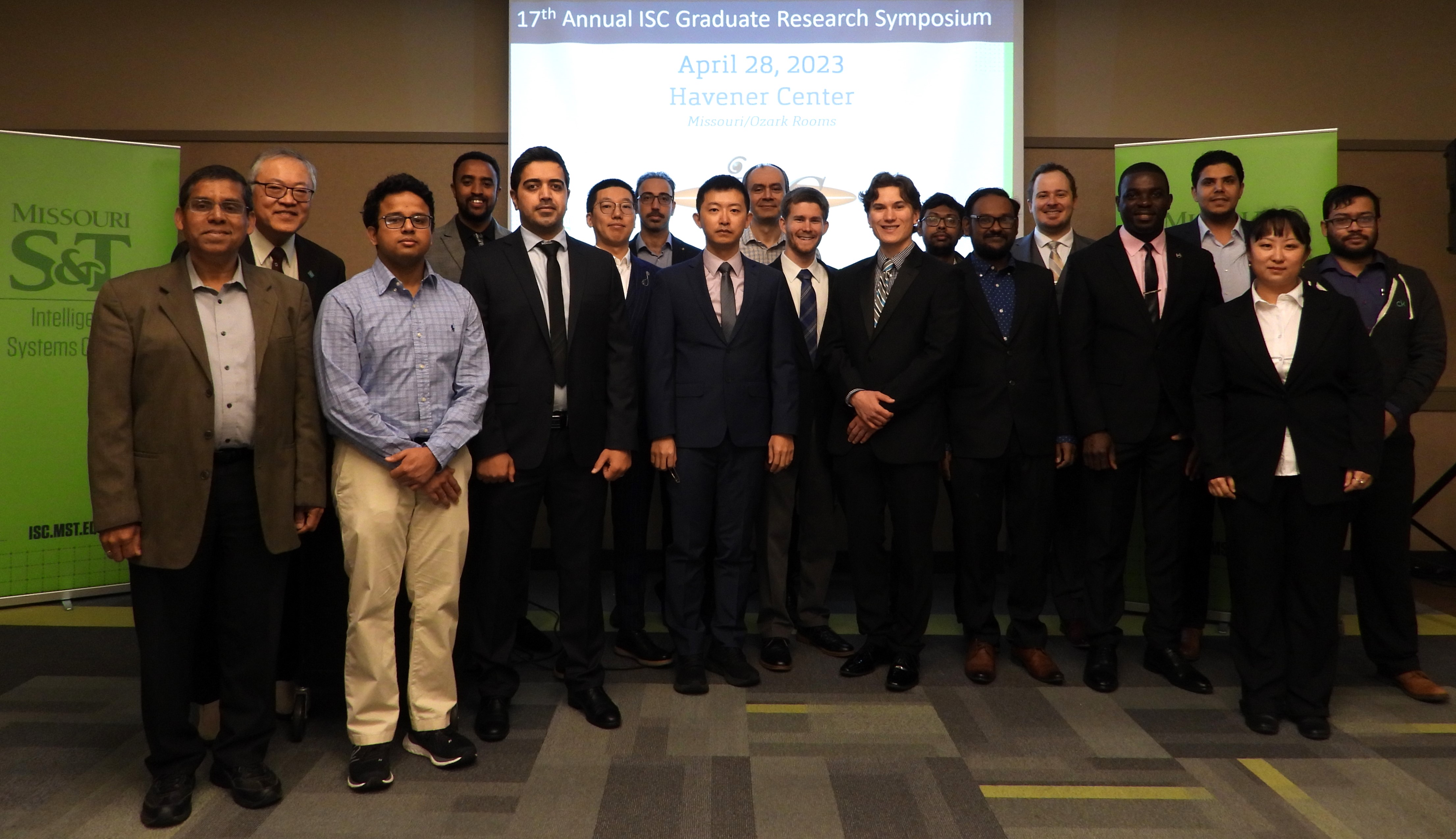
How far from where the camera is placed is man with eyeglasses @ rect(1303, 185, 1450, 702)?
3.13 meters

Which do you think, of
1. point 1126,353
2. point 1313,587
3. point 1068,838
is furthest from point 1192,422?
point 1068,838

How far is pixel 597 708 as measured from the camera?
281 cm

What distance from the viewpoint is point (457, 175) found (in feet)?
11.4

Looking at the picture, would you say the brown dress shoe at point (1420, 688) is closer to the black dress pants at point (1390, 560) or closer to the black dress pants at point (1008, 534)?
the black dress pants at point (1390, 560)

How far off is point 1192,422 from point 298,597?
2.83 metres

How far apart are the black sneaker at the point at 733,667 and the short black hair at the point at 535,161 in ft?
5.17

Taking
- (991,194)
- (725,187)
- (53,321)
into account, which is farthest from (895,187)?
(53,321)

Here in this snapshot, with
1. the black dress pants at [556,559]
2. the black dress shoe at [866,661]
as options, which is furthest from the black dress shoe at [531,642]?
the black dress shoe at [866,661]

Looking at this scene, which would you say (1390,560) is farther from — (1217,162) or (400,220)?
(400,220)

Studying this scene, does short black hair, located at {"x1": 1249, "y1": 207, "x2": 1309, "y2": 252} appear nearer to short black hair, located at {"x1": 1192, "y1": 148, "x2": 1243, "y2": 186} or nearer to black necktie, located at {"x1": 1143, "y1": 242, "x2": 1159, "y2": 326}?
black necktie, located at {"x1": 1143, "y1": 242, "x2": 1159, "y2": 326}

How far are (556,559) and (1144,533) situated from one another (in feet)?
6.49

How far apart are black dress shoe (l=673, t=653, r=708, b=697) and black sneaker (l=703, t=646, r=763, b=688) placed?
0.17ft

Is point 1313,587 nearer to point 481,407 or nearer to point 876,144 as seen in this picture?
point 481,407

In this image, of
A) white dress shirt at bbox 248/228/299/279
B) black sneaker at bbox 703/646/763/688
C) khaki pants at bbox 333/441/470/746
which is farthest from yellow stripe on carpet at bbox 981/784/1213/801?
white dress shirt at bbox 248/228/299/279
